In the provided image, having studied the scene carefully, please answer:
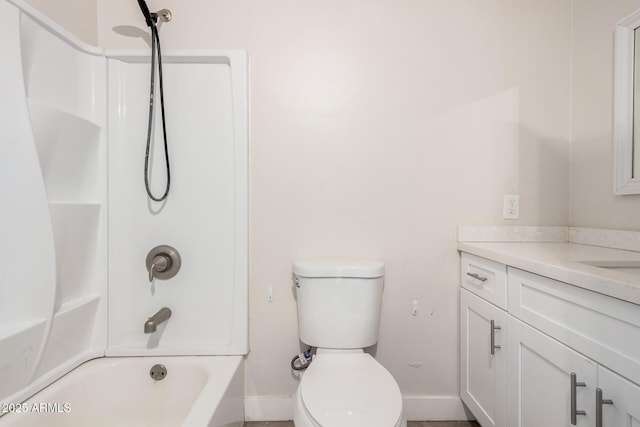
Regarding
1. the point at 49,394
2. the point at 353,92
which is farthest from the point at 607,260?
the point at 49,394

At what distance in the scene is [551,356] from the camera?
835 mm

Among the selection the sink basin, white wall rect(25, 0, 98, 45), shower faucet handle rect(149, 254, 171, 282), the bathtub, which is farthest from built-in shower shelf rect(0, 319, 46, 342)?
the sink basin

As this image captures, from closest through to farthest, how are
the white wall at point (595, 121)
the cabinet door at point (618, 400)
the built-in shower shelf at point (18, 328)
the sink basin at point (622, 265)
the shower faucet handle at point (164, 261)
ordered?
1. the cabinet door at point (618, 400)
2. the built-in shower shelf at point (18, 328)
3. the sink basin at point (622, 265)
4. the white wall at point (595, 121)
5. the shower faucet handle at point (164, 261)

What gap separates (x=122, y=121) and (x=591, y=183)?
2.20m

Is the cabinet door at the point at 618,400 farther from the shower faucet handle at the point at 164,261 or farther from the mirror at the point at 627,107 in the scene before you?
the shower faucet handle at the point at 164,261

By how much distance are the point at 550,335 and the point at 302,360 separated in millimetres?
946

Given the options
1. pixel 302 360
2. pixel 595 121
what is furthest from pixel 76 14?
pixel 595 121

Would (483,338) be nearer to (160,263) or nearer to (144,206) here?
(160,263)

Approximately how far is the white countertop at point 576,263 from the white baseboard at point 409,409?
0.77m

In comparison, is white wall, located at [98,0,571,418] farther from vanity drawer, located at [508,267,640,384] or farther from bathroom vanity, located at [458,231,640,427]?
vanity drawer, located at [508,267,640,384]

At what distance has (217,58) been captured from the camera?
4.33ft

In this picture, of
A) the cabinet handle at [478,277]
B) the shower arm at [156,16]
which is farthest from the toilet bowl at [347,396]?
the shower arm at [156,16]

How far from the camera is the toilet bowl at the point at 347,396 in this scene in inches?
32.6

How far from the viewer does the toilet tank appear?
122cm
